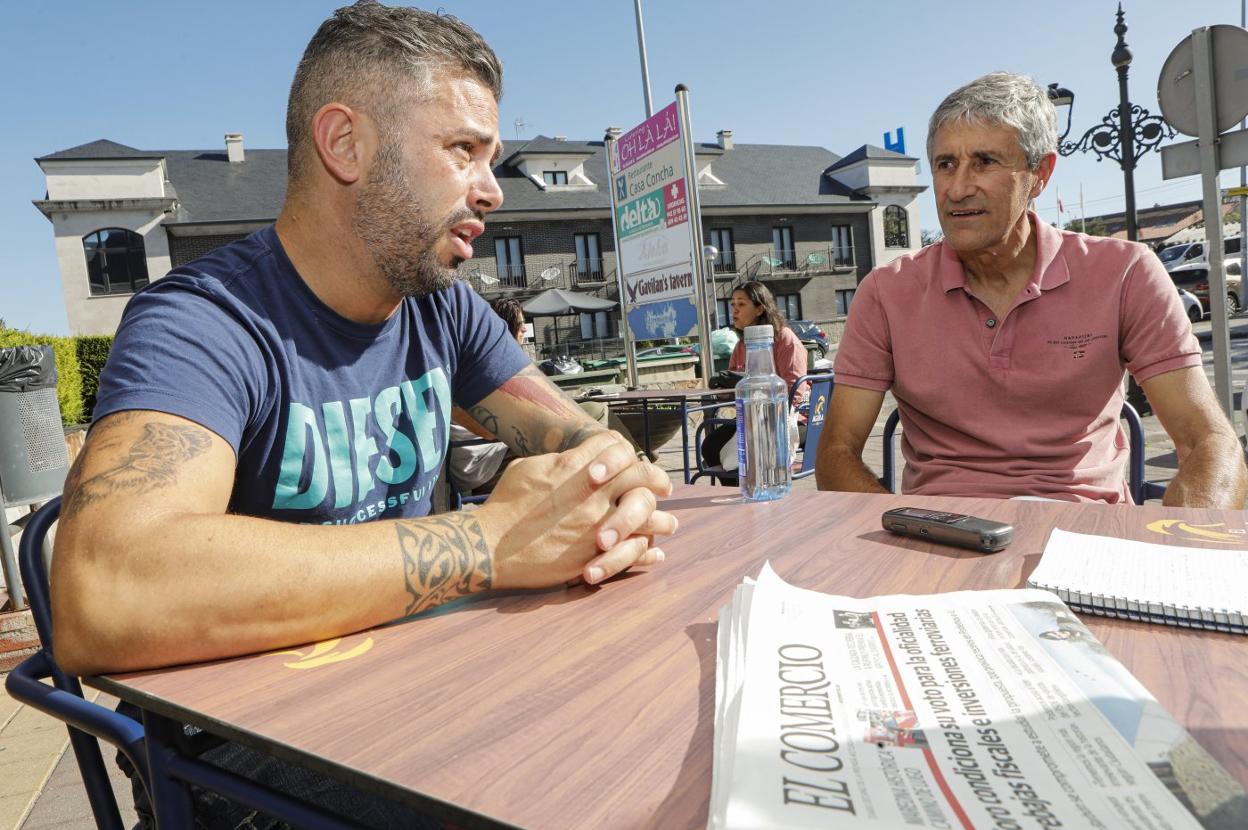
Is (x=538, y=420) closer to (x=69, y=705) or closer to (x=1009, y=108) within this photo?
(x=69, y=705)

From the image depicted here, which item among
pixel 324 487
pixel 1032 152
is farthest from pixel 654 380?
pixel 324 487

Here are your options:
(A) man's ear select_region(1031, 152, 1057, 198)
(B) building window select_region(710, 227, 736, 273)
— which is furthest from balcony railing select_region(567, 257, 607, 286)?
(A) man's ear select_region(1031, 152, 1057, 198)

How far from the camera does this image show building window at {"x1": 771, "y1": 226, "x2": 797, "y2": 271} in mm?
35938

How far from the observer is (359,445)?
1.45 meters

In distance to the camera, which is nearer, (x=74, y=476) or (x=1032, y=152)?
(x=74, y=476)

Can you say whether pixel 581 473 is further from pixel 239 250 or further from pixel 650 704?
pixel 239 250

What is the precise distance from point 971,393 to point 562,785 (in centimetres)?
182

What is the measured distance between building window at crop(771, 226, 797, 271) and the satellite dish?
32.0m

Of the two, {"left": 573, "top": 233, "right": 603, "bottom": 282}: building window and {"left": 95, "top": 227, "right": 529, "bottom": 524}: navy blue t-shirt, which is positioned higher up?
{"left": 573, "top": 233, "right": 603, "bottom": 282}: building window

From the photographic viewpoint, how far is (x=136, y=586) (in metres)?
0.89

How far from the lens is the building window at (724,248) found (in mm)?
34812

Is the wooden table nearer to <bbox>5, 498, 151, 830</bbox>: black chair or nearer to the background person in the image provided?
<bbox>5, 498, 151, 830</bbox>: black chair

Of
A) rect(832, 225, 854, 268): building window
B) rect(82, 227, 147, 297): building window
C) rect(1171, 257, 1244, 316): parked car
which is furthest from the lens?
rect(832, 225, 854, 268): building window

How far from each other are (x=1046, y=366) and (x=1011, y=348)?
0.09 metres
